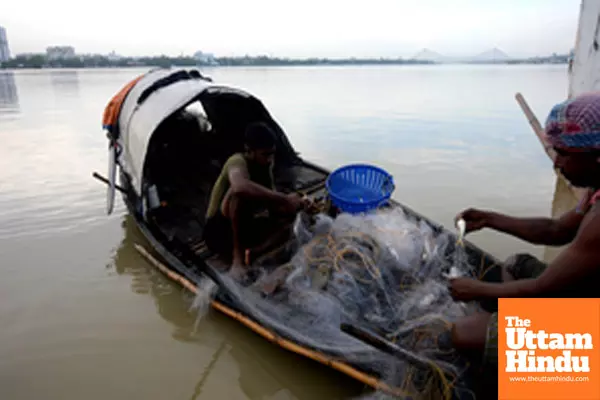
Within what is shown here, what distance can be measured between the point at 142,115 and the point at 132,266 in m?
1.90

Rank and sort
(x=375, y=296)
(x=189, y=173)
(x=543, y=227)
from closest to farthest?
(x=543, y=227), (x=375, y=296), (x=189, y=173)

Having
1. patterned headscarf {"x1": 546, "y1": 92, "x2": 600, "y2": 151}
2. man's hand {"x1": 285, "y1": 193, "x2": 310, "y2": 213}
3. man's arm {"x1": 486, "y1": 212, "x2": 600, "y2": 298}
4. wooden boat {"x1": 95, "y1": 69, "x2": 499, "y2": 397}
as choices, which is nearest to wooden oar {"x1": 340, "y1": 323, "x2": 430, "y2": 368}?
wooden boat {"x1": 95, "y1": 69, "x2": 499, "y2": 397}

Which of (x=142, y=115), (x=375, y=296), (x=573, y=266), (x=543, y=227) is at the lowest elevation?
(x=375, y=296)

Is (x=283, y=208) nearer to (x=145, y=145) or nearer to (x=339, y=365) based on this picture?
(x=339, y=365)

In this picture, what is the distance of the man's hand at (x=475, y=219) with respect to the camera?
2.68 metres

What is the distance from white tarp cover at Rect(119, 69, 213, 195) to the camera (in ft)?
14.3

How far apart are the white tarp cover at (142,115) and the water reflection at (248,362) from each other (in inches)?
58.3

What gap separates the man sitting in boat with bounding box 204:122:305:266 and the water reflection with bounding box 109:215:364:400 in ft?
2.23

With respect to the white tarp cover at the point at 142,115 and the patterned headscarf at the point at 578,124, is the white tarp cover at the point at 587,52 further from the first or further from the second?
the white tarp cover at the point at 142,115

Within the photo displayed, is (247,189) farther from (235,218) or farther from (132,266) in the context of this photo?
(132,266)

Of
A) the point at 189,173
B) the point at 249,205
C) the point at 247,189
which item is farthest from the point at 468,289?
the point at 189,173

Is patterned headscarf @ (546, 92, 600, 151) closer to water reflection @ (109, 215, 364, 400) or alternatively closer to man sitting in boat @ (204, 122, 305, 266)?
water reflection @ (109, 215, 364, 400)

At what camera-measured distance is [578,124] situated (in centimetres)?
159

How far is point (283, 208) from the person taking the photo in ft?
11.3
